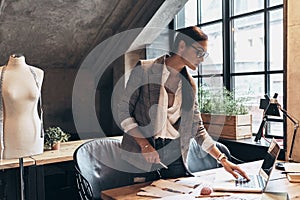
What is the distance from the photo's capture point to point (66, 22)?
4.55 meters

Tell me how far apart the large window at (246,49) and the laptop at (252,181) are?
118 centimetres

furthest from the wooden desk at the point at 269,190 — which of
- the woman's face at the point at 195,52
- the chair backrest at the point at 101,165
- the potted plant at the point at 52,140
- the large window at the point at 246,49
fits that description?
the potted plant at the point at 52,140

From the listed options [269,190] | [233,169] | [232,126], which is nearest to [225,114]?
[232,126]

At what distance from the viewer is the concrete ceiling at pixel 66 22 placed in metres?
4.19

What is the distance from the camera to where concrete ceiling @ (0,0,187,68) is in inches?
165

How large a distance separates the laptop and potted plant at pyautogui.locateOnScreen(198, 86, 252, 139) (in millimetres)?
1213

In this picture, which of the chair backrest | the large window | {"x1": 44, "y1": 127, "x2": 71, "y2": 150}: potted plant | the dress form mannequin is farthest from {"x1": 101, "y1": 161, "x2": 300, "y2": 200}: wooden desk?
{"x1": 44, "y1": 127, "x2": 71, "y2": 150}: potted plant

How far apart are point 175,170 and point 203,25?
2.42 meters

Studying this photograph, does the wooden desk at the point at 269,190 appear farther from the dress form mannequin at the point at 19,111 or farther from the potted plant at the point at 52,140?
the potted plant at the point at 52,140

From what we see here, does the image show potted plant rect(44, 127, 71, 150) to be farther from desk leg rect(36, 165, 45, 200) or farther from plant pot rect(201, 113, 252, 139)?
plant pot rect(201, 113, 252, 139)

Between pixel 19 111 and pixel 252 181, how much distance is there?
146 centimetres

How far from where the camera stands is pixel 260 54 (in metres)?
3.49

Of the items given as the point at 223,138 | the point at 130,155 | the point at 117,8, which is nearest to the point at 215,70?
the point at 223,138

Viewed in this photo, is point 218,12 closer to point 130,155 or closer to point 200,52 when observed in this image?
point 200,52
